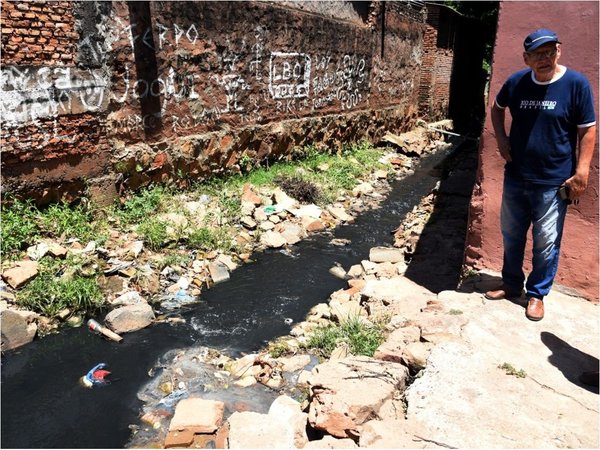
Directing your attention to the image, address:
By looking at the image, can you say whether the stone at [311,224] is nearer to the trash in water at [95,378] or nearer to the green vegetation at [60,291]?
the green vegetation at [60,291]

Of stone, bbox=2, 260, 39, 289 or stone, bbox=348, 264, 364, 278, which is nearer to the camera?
stone, bbox=2, 260, 39, 289

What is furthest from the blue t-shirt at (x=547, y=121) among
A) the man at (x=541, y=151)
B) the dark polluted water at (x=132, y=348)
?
the dark polluted water at (x=132, y=348)

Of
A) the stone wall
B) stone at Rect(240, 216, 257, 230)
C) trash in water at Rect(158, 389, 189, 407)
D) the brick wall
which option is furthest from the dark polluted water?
the brick wall

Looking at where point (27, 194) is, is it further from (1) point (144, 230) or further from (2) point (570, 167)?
(2) point (570, 167)

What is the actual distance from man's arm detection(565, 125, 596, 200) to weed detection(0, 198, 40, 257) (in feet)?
14.5

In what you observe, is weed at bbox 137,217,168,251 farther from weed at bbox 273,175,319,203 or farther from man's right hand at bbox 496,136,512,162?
man's right hand at bbox 496,136,512,162

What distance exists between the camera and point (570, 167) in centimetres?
287

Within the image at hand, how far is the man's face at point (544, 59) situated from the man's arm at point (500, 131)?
1.21ft

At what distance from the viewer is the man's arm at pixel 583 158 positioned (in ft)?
8.94

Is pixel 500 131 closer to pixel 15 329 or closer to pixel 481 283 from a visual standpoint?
pixel 481 283

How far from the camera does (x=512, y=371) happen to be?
8.41ft

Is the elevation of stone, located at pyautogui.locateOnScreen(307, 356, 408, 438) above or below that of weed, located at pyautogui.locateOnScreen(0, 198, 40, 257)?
below

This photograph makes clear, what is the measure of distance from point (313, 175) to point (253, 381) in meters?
4.89

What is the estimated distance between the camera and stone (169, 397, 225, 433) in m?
2.70
